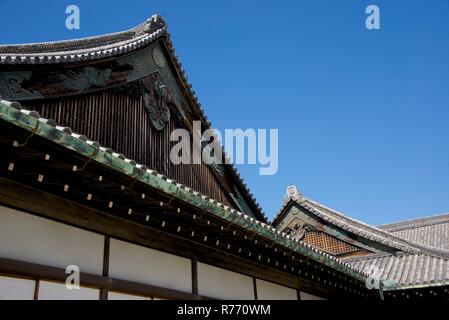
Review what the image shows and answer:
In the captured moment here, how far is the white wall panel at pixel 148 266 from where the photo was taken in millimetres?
6000

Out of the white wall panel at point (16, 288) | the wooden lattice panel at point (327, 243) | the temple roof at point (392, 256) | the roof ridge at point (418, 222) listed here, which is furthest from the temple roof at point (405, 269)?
the roof ridge at point (418, 222)

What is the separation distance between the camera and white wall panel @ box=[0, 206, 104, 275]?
4.71 m

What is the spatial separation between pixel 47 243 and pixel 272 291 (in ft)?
18.8

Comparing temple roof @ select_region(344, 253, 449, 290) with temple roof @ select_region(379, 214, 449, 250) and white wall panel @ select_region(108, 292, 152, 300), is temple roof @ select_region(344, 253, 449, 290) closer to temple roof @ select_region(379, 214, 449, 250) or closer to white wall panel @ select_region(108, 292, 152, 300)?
temple roof @ select_region(379, 214, 449, 250)

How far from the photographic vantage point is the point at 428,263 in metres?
14.3

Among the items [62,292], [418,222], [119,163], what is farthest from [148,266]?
[418,222]

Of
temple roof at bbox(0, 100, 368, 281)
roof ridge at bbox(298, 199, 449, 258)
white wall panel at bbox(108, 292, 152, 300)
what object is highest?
roof ridge at bbox(298, 199, 449, 258)

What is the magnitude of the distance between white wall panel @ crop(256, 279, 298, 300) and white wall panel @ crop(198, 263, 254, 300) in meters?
0.33

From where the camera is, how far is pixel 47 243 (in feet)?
16.7

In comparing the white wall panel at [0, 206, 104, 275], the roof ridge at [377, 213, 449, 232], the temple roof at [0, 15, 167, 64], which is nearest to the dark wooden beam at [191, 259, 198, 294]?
the white wall panel at [0, 206, 104, 275]

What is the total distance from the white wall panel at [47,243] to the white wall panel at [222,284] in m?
2.37

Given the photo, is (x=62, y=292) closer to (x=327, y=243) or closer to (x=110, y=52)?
(x=110, y=52)
